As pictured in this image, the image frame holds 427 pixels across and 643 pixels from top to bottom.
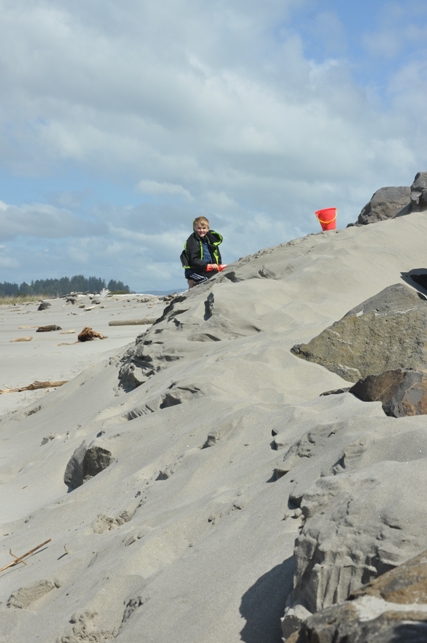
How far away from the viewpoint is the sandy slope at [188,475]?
2.29m

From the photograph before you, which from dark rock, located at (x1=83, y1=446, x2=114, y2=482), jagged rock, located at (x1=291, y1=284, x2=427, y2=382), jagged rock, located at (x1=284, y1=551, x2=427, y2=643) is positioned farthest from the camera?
jagged rock, located at (x1=291, y1=284, x2=427, y2=382)

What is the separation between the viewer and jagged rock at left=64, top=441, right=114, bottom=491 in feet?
14.1

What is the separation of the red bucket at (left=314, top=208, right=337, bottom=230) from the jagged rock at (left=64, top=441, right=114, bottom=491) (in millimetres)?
8082

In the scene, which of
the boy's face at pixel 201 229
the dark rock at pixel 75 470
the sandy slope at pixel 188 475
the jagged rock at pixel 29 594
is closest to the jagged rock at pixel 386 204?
the boy's face at pixel 201 229

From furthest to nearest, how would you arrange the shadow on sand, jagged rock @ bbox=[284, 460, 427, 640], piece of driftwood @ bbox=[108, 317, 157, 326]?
piece of driftwood @ bbox=[108, 317, 157, 326]
the shadow on sand
jagged rock @ bbox=[284, 460, 427, 640]

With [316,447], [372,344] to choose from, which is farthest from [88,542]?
[372,344]

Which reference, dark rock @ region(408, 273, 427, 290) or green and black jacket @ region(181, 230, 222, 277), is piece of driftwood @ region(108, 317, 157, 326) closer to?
green and black jacket @ region(181, 230, 222, 277)

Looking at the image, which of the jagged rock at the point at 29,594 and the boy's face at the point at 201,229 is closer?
the jagged rock at the point at 29,594

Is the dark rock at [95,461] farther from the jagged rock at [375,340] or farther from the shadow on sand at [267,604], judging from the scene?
the shadow on sand at [267,604]

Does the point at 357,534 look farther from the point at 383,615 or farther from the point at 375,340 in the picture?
the point at 375,340

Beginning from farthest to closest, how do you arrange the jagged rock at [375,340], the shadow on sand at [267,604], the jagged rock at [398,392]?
the jagged rock at [375,340] < the jagged rock at [398,392] < the shadow on sand at [267,604]

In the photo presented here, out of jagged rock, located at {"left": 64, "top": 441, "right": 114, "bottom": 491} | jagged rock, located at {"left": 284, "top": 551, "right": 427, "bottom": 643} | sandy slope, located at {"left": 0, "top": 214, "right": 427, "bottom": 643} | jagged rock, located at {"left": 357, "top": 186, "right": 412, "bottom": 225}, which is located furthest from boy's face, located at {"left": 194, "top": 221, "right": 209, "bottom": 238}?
jagged rock, located at {"left": 284, "top": 551, "right": 427, "bottom": 643}

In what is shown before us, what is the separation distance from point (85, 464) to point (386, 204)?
952 cm

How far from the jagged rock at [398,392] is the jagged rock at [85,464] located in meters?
1.70
